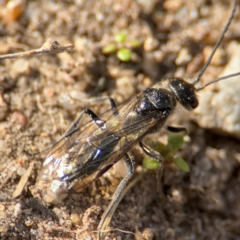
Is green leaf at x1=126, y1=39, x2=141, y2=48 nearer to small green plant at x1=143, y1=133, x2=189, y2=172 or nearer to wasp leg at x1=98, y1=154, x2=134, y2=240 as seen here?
small green plant at x1=143, y1=133, x2=189, y2=172

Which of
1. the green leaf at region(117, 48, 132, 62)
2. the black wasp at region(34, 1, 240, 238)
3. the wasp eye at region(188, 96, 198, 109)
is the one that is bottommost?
the wasp eye at region(188, 96, 198, 109)

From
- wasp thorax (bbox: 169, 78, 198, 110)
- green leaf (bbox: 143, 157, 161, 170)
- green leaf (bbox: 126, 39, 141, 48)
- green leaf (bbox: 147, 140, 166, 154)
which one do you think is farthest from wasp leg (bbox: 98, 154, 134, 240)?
green leaf (bbox: 126, 39, 141, 48)

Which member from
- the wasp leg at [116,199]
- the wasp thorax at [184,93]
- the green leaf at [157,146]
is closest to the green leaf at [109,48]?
the wasp thorax at [184,93]

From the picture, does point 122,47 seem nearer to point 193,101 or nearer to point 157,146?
point 193,101

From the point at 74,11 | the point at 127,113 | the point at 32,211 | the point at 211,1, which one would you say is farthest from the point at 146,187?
the point at 211,1

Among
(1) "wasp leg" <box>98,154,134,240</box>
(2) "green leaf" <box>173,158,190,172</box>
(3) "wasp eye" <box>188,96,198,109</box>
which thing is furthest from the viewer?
(3) "wasp eye" <box>188,96,198,109</box>

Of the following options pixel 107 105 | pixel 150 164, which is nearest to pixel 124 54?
pixel 107 105

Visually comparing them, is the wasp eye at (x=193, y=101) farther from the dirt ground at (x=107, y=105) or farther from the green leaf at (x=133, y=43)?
the green leaf at (x=133, y=43)

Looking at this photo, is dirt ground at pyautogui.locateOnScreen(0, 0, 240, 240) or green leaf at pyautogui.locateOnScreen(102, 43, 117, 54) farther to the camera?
green leaf at pyautogui.locateOnScreen(102, 43, 117, 54)
